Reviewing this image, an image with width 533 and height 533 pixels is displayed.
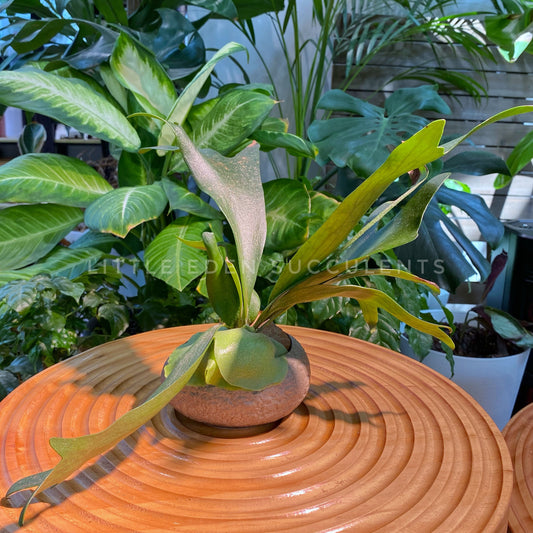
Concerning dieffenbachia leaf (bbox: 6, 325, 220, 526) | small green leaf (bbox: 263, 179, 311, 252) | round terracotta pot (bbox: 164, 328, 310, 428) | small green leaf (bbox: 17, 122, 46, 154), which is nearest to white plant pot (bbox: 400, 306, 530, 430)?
small green leaf (bbox: 263, 179, 311, 252)

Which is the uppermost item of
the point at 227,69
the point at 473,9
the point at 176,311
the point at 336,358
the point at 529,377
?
the point at 473,9

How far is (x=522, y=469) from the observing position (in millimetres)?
522

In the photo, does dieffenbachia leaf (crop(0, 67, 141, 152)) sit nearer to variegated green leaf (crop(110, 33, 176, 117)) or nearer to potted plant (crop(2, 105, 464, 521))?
variegated green leaf (crop(110, 33, 176, 117))

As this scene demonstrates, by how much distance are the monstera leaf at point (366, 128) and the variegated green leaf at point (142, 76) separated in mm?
405

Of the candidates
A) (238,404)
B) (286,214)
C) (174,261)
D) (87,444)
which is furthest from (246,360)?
(286,214)

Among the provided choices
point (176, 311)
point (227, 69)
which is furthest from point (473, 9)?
point (176, 311)

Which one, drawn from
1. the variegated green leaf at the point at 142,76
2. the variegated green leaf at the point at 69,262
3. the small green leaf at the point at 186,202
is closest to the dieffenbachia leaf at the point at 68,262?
the variegated green leaf at the point at 69,262

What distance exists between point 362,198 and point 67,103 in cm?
99

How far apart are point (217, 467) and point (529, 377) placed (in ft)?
Result: 5.22

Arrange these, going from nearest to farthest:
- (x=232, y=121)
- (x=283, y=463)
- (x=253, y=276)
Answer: (x=283, y=463) → (x=253, y=276) → (x=232, y=121)

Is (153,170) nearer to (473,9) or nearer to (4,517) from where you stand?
(4,517)

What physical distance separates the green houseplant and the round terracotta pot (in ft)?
0.06

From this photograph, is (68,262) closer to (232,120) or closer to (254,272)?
(232,120)

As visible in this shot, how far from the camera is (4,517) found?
383 millimetres
